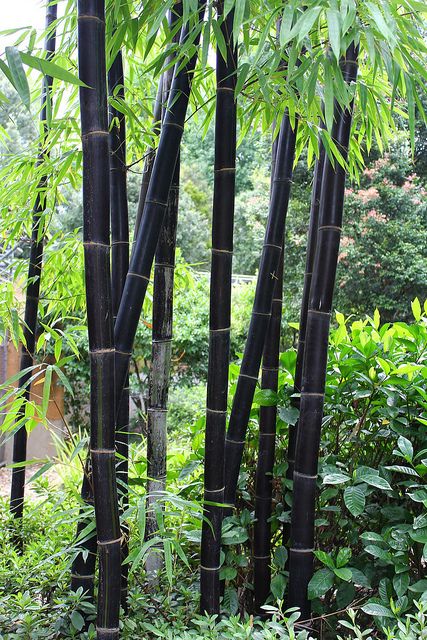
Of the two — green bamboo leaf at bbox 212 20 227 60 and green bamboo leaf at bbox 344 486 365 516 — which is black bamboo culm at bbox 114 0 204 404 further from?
green bamboo leaf at bbox 344 486 365 516

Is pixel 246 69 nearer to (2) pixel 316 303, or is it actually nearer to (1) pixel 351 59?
(1) pixel 351 59

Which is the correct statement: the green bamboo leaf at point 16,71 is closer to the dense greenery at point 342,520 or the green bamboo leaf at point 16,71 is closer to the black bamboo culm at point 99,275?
the black bamboo culm at point 99,275

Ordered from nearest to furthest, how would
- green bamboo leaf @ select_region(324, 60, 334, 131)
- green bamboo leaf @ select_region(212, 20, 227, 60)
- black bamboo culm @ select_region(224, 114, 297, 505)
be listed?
green bamboo leaf @ select_region(324, 60, 334, 131) → green bamboo leaf @ select_region(212, 20, 227, 60) → black bamboo culm @ select_region(224, 114, 297, 505)

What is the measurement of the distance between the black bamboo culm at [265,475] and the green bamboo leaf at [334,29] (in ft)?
2.59

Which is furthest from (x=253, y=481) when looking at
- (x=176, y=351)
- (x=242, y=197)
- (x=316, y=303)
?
(x=242, y=197)

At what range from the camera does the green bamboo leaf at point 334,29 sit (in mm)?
945

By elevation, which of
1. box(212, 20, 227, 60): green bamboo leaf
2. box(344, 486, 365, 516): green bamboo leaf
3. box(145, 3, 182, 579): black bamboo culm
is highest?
box(212, 20, 227, 60): green bamboo leaf

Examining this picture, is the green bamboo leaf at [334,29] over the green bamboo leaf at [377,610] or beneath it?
over

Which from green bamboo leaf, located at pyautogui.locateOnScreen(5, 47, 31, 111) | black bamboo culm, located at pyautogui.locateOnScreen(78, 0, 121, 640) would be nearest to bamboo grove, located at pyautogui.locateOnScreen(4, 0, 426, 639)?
black bamboo culm, located at pyautogui.locateOnScreen(78, 0, 121, 640)

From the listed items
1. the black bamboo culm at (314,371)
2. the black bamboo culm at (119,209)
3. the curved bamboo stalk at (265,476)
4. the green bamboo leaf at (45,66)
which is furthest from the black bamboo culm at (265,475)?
the green bamboo leaf at (45,66)

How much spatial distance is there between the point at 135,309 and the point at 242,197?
38.0 ft

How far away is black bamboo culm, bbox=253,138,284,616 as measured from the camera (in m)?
1.76

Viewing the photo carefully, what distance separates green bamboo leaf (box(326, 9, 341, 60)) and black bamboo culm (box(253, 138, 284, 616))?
0.79 meters

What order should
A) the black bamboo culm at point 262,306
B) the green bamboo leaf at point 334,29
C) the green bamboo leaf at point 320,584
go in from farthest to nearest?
the black bamboo culm at point 262,306 → the green bamboo leaf at point 320,584 → the green bamboo leaf at point 334,29
